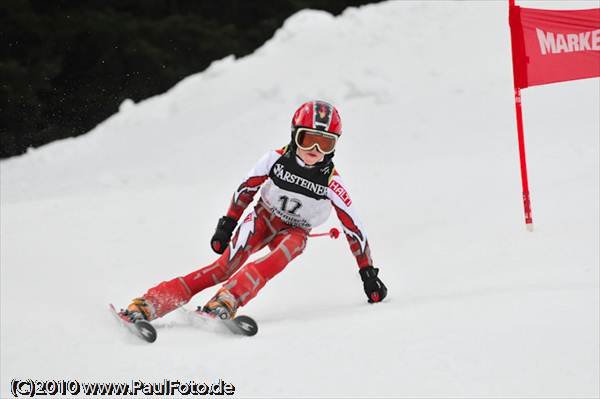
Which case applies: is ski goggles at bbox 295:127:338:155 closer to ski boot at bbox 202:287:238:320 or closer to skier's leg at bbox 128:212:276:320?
skier's leg at bbox 128:212:276:320

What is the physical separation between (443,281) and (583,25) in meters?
2.38

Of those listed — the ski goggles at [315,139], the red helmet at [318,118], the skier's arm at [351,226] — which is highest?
the red helmet at [318,118]

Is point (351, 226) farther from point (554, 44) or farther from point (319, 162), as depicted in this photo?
point (554, 44)

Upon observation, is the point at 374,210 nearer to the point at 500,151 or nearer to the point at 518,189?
the point at 518,189

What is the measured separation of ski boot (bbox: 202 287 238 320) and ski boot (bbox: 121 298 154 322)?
0.32 m

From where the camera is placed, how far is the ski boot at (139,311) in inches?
173

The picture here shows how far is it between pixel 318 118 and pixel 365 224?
9.71ft

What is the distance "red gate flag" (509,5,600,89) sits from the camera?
248 inches

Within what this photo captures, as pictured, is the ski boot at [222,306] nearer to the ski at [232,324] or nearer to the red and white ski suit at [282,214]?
the ski at [232,324]

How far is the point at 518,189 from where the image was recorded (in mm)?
8156

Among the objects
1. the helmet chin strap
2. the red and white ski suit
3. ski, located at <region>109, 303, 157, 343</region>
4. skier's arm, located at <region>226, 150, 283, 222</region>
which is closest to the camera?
ski, located at <region>109, 303, 157, 343</region>

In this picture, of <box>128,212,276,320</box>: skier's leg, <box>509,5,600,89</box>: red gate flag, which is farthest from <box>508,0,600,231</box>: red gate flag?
<box>128,212,276,320</box>: skier's leg

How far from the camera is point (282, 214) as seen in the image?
17.4 ft

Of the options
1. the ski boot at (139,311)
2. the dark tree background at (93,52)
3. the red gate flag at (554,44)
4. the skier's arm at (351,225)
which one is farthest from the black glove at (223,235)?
the dark tree background at (93,52)
